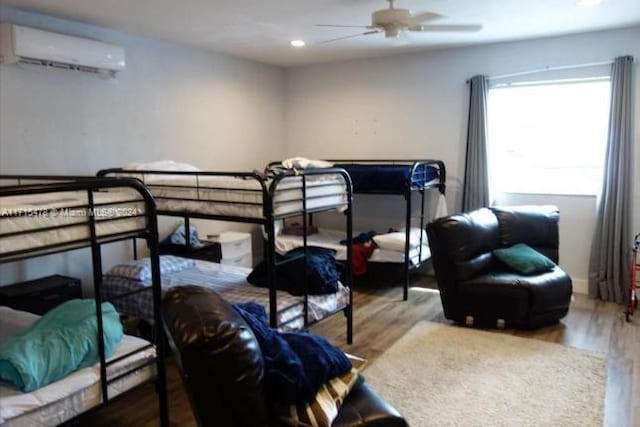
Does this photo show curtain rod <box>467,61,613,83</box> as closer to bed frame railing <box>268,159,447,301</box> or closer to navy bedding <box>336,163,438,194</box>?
bed frame railing <box>268,159,447,301</box>

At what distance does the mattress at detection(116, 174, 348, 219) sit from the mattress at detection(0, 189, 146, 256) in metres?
0.77

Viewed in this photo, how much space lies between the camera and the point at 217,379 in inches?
58.8

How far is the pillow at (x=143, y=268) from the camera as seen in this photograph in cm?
357

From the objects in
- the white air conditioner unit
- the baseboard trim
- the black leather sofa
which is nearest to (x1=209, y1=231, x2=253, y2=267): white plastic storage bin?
the white air conditioner unit

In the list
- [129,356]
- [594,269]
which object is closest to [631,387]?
[594,269]

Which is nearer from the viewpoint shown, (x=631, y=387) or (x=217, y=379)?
(x=217, y=379)

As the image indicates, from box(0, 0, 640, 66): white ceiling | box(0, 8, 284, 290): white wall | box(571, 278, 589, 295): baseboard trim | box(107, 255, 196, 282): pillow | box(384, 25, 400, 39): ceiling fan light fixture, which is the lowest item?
box(571, 278, 589, 295): baseboard trim

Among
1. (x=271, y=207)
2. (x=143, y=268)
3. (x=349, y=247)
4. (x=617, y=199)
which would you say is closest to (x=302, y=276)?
(x=349, y=247)

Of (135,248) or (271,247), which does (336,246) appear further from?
(271,247)

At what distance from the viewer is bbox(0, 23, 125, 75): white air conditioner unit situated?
3281mm

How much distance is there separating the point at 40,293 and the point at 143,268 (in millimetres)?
687

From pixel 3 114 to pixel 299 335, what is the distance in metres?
2.86

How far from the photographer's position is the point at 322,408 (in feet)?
5.79

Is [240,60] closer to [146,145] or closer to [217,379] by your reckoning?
[146,145]
